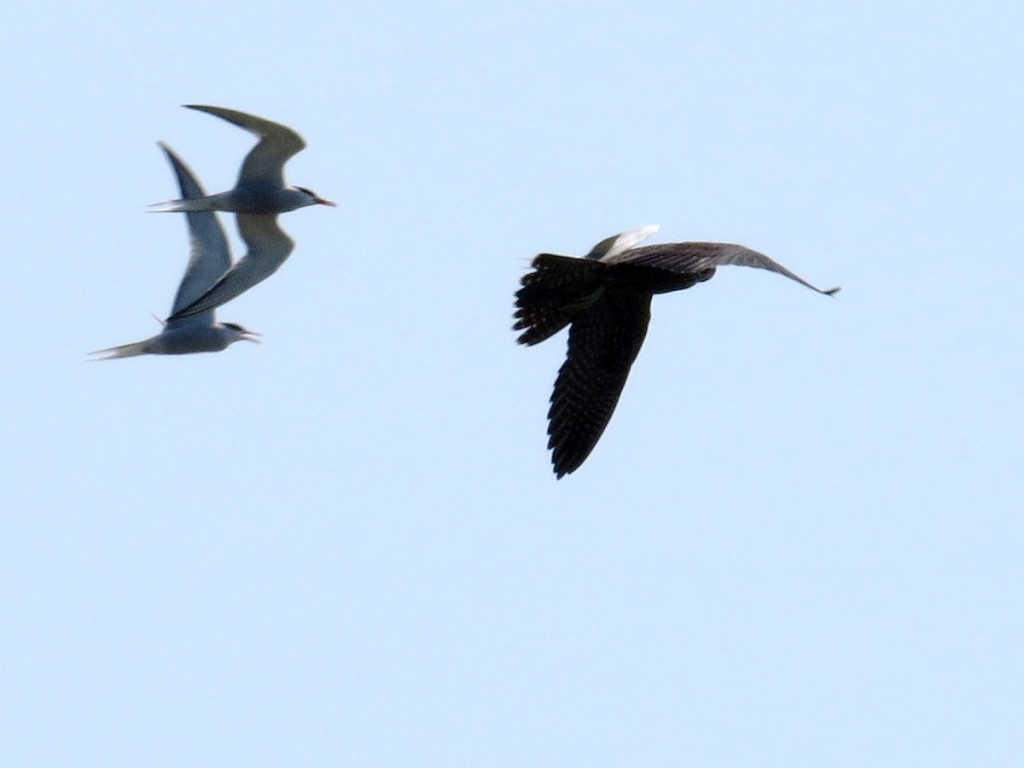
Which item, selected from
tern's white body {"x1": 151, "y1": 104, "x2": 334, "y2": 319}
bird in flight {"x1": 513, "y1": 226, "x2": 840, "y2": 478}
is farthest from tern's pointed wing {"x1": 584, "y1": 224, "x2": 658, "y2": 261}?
tern's white body {"x1": 151, "y1": 104, "x2": 334, "y2": 319}

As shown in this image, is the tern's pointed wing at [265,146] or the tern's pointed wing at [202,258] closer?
the tern's pointed wing at [265,146]

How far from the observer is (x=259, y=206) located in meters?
18.5

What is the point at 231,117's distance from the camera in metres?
17.2

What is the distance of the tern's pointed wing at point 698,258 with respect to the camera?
1470 centimetres

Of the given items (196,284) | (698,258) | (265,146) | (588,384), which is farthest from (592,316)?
(196,284)

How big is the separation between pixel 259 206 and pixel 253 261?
0.57 metres

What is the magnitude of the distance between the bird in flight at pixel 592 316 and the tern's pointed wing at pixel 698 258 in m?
0.02

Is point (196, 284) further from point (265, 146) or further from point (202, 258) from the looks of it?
point (265, 146)

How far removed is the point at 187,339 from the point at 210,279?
59 centimetres

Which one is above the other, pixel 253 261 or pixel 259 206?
pixel 259 206

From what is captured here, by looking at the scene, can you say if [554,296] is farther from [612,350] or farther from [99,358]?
[99,358]

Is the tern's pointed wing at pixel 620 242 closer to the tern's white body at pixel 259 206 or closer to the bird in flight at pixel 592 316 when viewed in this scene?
the bird in flight at pixel 592 316

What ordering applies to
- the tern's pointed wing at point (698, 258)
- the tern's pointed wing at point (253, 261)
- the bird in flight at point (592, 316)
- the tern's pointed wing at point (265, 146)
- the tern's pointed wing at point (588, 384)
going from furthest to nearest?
the tern's pointed wing at point (253, 261) < the tern's pointed wing at point (588, 384) < the tern's pointed wing at point (265, 146) < the bird in flight at point (592, 316) < the tern's pointed wing at point (698, 258)

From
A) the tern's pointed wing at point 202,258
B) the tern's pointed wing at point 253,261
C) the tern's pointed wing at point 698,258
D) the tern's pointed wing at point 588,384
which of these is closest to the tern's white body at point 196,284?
the tern's pointed wing at point 202,258
